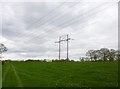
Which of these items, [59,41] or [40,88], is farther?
[59,41]

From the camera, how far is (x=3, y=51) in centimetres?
18275

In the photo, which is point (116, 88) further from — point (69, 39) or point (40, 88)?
point (69, 39)

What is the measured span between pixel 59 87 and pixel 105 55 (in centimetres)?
17186

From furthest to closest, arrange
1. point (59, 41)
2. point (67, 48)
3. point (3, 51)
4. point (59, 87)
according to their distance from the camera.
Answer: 1. point (3, 51)
2. point (59, 41)
3. point (67, 48)
4. point (59, 87)

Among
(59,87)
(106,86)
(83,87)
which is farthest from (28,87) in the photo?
(106,86)

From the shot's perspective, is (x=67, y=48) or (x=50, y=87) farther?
(x=67, y=48)

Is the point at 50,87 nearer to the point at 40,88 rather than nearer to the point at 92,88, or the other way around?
the point at 40,88

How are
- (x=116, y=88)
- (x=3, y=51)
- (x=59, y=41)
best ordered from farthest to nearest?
(x=3, y=51)
(x=59, y=41)
(x=116, y=88)

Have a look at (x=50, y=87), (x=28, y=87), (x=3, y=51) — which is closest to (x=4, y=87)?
(x=28, y=87)

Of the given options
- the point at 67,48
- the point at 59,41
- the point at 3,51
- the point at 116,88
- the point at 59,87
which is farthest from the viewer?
the point at 3,51

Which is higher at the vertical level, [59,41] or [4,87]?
[59,41]

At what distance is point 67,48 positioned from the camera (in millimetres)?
104000

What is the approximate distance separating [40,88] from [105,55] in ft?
565

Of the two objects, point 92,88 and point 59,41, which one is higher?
point 59,41
